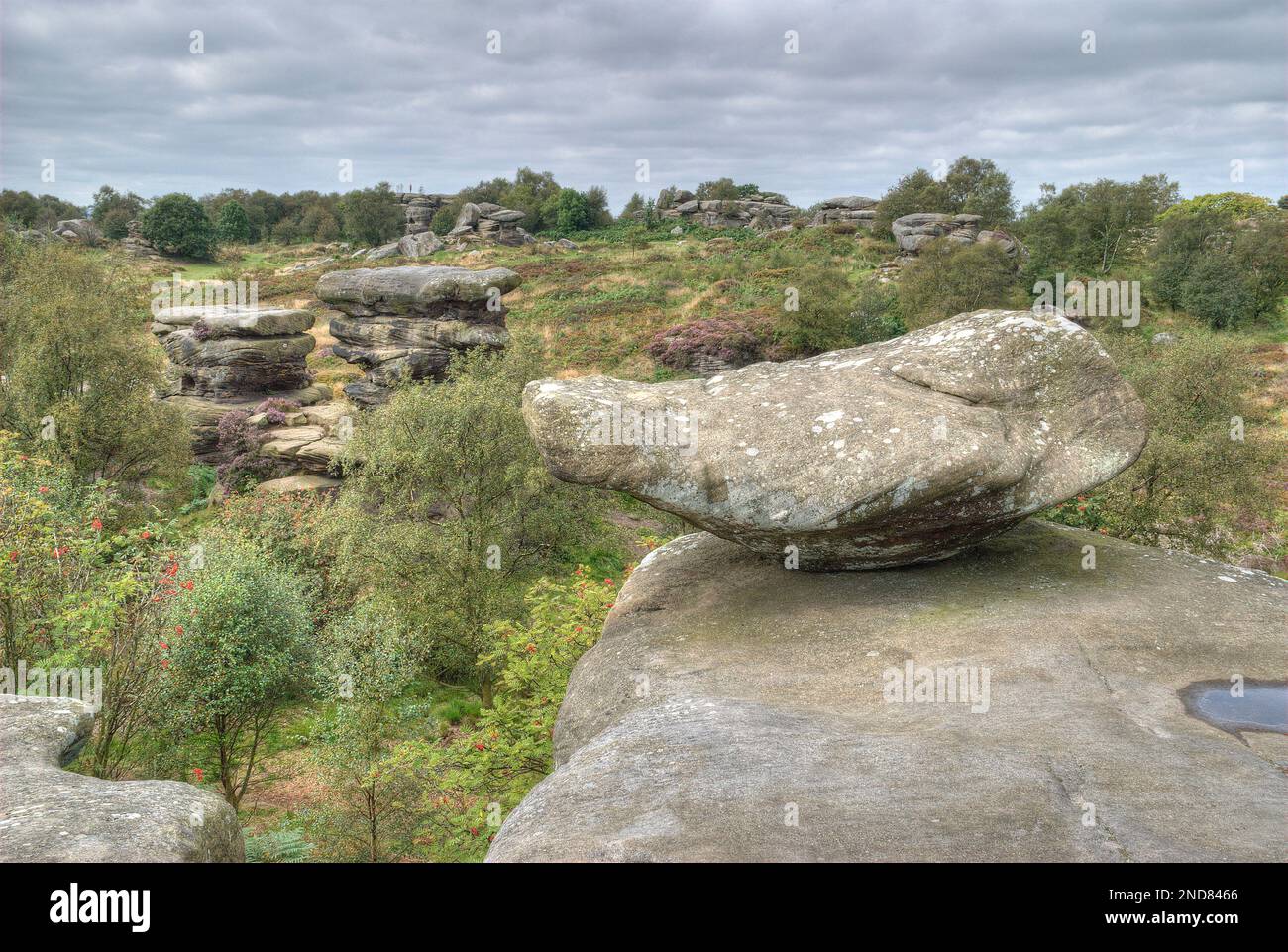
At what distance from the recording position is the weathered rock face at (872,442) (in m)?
11.3

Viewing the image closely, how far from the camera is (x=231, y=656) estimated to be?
56.3 feet

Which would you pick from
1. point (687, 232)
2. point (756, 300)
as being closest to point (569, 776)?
point (756, 300)

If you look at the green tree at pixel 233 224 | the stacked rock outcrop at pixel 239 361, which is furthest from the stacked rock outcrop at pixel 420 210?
the stacked rock outcrop at pixel 239 361

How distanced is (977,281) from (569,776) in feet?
167

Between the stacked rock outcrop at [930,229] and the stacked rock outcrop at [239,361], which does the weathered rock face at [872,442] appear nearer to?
the stacked rock outcrop at [239,361]

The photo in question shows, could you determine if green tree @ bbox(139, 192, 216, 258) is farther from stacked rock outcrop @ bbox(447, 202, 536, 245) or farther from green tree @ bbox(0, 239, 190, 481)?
green tree @ bbox(0, 239, 190, 481)

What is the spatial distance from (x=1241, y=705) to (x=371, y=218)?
377 feet

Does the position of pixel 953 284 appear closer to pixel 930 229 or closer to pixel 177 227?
pixel 930 229

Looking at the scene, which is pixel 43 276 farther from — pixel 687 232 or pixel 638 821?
pixel 687 232

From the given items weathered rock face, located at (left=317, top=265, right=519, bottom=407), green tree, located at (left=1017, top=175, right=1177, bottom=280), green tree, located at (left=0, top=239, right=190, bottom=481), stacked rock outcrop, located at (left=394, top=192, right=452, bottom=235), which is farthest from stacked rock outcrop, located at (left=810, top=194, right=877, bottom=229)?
green tree, located at (left=0, top=239, right=190, bottom=481)

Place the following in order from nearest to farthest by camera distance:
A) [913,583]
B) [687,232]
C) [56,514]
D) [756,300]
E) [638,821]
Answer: [638,821]
[913,583]
[56,514]
[756,300]
[687,232]

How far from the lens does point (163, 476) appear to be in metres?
30.3

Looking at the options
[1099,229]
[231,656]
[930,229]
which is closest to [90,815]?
[231,656]

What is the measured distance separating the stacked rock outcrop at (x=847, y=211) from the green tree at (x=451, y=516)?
76652mm
